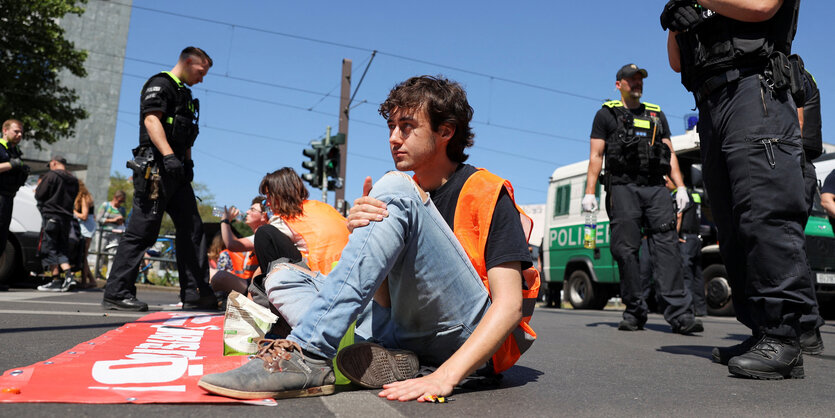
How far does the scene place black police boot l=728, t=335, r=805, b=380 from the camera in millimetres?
Result: 2648

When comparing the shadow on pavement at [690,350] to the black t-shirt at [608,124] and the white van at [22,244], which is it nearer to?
the black t-shirt at [608,124]

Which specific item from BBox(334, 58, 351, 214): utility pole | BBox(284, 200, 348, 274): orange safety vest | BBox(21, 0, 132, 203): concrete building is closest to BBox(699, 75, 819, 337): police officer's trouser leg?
BBox(284, 200, 348, 274): orange safety vest

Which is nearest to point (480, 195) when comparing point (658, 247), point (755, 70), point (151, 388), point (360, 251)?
point (360, 251)

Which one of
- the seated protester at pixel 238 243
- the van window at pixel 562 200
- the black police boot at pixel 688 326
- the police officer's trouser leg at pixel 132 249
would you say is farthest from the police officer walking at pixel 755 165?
the van window at pixel 562 200

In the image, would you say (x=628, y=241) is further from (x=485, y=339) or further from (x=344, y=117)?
(x=344, y=117)

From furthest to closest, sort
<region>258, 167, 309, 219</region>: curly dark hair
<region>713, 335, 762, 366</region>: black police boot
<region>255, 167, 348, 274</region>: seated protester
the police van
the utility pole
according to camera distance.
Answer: the utility pole → the police van → <region>258, 167, 309, 219</region>: curly dark hair → <region>255, 167, 348, 274</region>: seated protester → <region>713, 335, 762, 366</region>: black police boot

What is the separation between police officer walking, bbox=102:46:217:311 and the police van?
5839 millimetres

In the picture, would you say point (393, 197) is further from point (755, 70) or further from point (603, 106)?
point (603, 106)

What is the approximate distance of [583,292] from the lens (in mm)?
11539

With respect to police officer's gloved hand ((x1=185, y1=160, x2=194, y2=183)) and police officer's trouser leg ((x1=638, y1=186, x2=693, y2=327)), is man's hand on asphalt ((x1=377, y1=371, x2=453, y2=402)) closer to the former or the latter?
police officer's trouser leg ((x1=638, y1=186, x2=693, y2=327))

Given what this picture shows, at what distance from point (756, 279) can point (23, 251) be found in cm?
876

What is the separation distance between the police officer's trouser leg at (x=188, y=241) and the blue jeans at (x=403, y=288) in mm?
3194

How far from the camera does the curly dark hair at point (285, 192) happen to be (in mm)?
4254

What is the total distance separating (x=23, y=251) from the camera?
8.65 m
